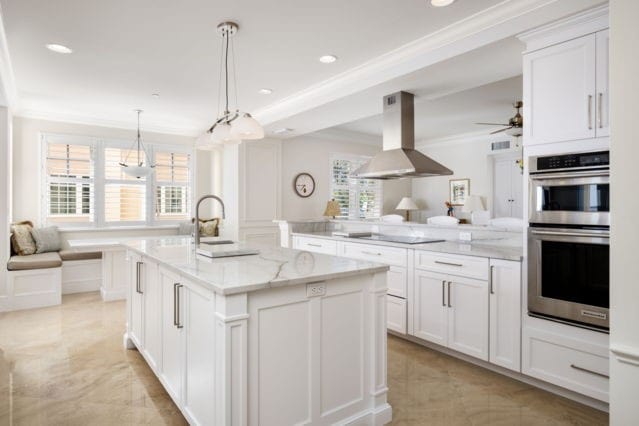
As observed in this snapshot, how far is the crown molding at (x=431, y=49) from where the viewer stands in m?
2.38

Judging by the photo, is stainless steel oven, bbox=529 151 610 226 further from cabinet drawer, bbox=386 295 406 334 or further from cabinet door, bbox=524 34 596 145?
cabinet drawer, bbox=386 295 406 334

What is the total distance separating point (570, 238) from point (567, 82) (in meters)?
0.94

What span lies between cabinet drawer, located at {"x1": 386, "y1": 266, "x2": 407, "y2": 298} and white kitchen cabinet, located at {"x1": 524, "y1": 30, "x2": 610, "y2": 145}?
1472mm

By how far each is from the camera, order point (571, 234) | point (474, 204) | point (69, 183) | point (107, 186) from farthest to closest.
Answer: point (474, 204) → point (107, 186) → point (69, 183) → point (571, 234)

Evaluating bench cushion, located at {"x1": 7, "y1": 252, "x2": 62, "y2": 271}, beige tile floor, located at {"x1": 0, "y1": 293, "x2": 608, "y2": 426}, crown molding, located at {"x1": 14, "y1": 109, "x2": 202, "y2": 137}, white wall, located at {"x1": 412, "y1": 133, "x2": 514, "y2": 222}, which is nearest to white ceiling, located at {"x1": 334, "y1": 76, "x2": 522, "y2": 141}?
white wall, located at {"x1": 412, "y1": 133, "x2": 514, "y2": 222}

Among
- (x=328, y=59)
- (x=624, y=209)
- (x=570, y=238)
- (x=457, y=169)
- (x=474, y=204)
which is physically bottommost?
(x=570, y=238)

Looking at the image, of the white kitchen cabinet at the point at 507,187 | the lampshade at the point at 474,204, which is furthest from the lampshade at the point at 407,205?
the white kitchen cabinet at the point at 507,187

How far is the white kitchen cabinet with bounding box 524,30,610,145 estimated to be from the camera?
2.13 m

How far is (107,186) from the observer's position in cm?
569

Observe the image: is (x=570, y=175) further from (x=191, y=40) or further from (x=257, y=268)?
(x=191, y=40)

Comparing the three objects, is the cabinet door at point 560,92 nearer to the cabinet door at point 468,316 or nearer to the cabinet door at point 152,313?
the cabinet door at point 468,316

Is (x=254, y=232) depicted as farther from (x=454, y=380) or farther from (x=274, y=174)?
(x=454, y=380)

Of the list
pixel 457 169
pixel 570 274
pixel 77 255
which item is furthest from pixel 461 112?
pixel 77 255

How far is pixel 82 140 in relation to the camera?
5488 mm
